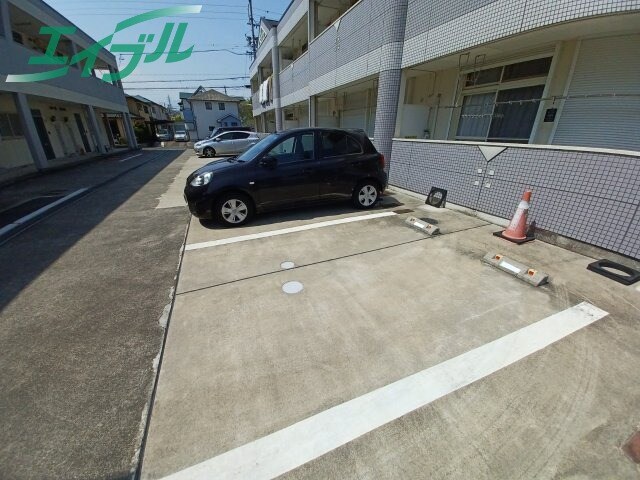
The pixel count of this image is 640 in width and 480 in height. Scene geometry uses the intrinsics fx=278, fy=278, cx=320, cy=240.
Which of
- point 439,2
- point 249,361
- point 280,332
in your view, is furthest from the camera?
point 439,2

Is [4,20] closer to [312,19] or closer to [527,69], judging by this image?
[312,19]

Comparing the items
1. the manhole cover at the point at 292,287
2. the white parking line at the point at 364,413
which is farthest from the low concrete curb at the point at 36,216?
the white parking line at the point at 364,413

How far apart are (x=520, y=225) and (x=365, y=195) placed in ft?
8.60

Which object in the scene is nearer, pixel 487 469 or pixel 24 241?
pixel 487 469

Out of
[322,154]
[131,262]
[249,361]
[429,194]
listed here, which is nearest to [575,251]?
[429,194]

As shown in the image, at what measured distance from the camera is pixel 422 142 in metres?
6.01

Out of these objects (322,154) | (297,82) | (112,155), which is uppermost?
(297,82)

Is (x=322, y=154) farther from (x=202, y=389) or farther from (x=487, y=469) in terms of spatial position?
(x=487, y=469)

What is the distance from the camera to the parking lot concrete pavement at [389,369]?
150cm

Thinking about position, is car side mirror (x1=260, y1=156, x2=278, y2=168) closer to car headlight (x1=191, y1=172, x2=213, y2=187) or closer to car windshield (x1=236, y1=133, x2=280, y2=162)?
car windshield (x1=236, y1=133, x2=280, y2=162)

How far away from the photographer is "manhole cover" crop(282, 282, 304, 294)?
2.98 meters

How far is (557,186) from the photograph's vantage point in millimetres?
3863

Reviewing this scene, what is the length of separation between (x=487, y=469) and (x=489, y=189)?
447cm

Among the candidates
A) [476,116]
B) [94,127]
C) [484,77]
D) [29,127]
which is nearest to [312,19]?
[484,77]
